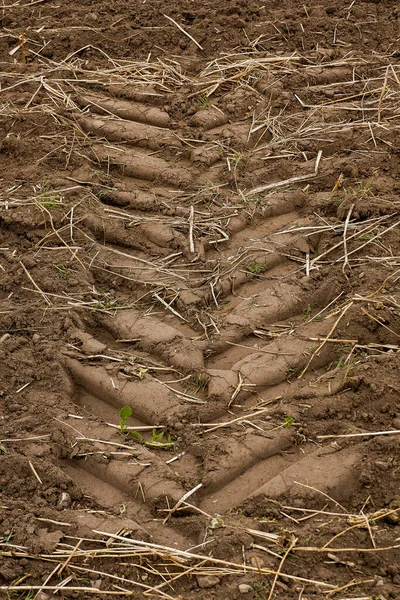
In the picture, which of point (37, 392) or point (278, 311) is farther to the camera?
point (278, 311)

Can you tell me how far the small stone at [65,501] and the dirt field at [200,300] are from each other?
0.04 metres

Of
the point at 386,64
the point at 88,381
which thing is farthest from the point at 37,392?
the point at 386,64

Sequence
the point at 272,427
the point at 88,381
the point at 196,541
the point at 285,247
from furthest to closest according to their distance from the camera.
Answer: the point at 285,247, the point at 88,381, the point at 272,427, the point at 196,541

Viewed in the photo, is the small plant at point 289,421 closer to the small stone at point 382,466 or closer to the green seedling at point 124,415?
the small stone at point 382,466

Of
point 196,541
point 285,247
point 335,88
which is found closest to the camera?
point 196,541

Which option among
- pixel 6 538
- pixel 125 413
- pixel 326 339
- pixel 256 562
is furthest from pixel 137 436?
pixel 326 339

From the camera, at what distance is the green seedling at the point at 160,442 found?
3639 mm

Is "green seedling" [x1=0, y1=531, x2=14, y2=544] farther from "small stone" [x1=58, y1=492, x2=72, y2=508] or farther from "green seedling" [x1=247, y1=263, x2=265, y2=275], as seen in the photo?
"green seedling" [x1=247, y1=263, x2=265, y2=275]

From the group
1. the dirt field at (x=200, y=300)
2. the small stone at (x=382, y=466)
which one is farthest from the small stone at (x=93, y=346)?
the small stone at (x=382, y=466)

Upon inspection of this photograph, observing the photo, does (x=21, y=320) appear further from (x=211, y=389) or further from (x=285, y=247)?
(x=285, y=247)

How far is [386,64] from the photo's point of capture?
578 centimetres

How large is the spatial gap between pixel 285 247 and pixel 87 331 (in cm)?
101

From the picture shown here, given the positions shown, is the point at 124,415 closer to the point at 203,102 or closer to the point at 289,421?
the point at 289,421

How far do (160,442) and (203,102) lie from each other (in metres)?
2.47
